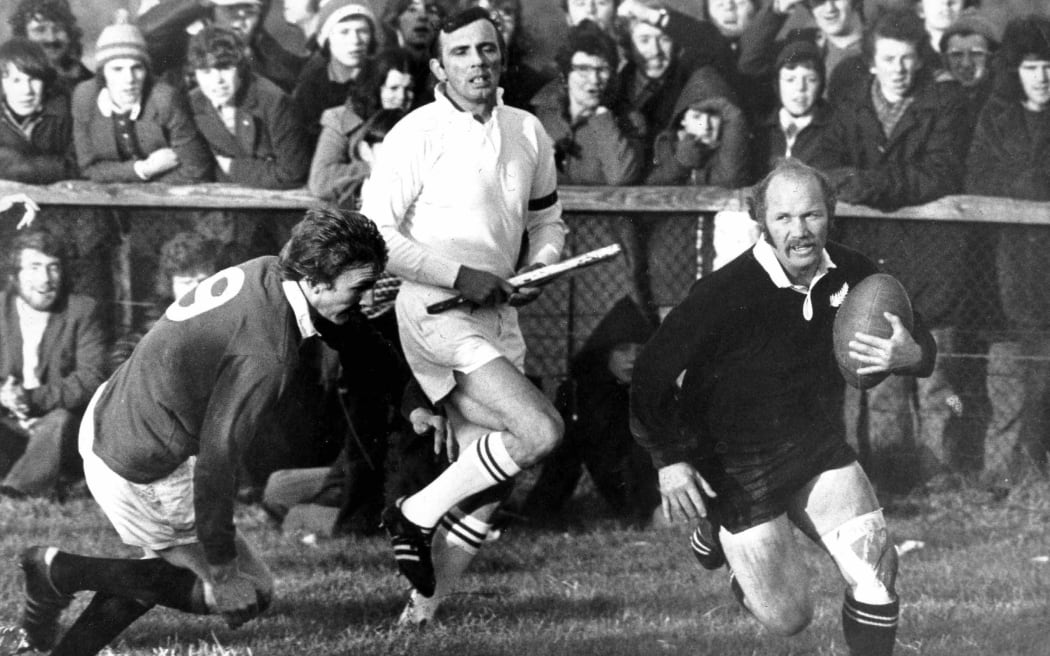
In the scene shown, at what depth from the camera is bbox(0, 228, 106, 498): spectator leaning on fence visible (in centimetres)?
526

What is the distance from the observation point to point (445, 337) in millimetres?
4859

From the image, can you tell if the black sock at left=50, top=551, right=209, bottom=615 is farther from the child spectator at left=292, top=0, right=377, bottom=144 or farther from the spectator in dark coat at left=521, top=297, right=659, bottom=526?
the child spectator at left=292, top=0, right=377, bottom=144

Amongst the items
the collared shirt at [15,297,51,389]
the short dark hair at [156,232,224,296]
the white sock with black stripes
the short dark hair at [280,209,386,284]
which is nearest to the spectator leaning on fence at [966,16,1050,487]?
the white sock with black stripes

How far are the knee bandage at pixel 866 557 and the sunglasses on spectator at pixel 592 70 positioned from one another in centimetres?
195

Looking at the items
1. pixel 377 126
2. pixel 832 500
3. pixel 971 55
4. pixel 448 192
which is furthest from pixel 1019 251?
pixel 377 126

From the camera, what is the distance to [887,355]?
15.7ft

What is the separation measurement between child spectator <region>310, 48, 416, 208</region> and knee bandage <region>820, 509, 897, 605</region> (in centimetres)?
215

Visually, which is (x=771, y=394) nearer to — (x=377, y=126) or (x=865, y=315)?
(x=865, y=315)

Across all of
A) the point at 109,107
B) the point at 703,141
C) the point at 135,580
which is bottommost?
the point at 135,580

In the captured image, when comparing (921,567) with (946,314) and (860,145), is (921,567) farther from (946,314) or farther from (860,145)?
(860,145)

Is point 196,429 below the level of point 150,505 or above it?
above

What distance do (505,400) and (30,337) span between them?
183 cm

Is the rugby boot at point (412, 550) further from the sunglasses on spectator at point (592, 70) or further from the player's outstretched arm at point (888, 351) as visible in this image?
the sunglasses on spectator at point (592, 70)

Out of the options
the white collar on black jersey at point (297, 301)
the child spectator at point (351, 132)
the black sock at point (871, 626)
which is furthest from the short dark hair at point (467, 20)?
the black sock at point (871, 626)
